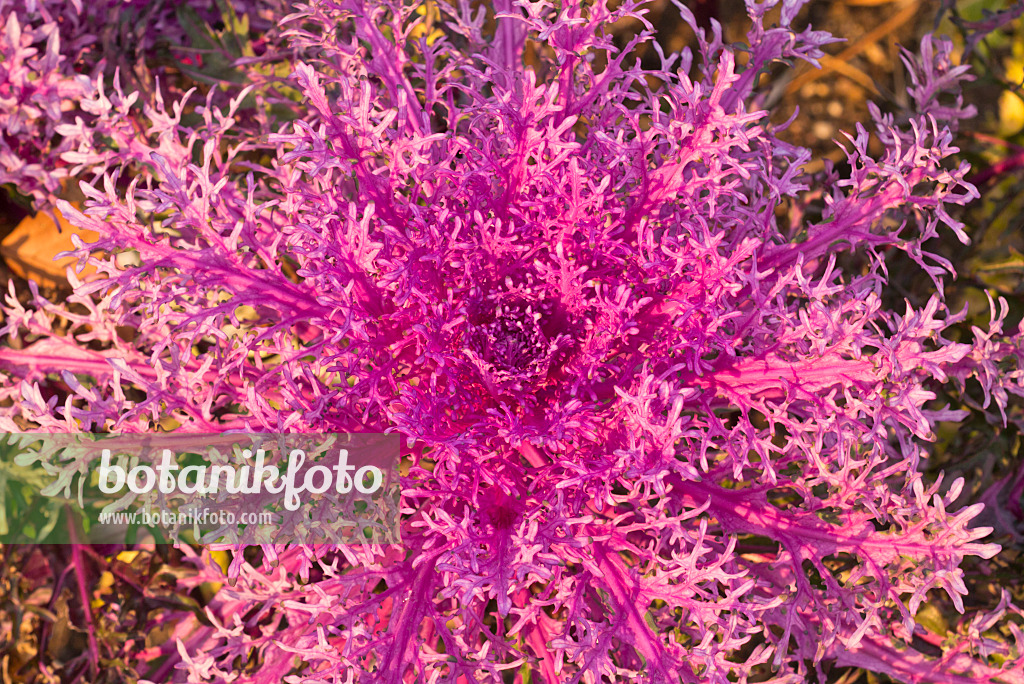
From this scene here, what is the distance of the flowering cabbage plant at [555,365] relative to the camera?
82 cm

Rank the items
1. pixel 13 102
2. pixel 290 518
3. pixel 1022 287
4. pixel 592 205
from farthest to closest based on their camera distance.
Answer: pixel 1022 287 → pixel 13 102 → pixel 592 205 → pixel 290 518

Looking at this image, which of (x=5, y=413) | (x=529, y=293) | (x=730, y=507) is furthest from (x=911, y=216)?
(x=5, y=413)

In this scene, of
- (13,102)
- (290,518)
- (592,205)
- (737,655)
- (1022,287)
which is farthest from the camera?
(1022,287)

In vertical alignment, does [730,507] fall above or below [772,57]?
below

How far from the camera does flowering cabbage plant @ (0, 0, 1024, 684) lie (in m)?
0.82

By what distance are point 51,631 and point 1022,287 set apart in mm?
1826

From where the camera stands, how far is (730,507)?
3.12 feet

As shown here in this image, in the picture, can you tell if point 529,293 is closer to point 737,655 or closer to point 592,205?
point 592,205

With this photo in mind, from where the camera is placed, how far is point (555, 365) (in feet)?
3.03

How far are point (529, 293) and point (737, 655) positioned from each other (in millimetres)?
726

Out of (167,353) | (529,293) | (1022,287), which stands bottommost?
(1022,287)

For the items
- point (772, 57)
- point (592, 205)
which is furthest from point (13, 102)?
point (772, 57)

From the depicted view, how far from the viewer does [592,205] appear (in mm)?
924

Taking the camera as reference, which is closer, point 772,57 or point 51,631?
point 772,57
